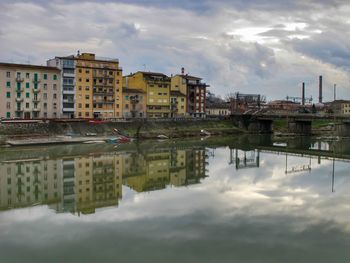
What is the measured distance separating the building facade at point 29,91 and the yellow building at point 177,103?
26.7 m

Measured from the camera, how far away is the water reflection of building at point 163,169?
32.2 meters

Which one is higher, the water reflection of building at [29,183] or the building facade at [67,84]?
the building facade at [67,84]

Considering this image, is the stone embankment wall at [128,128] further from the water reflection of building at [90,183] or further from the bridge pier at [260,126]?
the water reflection of building at [90,183]

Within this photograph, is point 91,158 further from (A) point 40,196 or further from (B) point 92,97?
(B) point 92,97

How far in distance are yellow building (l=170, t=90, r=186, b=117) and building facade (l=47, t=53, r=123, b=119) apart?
46.3ft

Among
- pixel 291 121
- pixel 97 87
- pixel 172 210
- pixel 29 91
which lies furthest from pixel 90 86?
pixel 172 210

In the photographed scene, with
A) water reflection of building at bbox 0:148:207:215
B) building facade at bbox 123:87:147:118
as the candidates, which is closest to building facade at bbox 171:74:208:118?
building facade at bbox 123:87:147:118

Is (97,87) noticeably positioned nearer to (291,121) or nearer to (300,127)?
(291,121)

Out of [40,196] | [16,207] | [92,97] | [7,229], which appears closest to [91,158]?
→ [40,196]

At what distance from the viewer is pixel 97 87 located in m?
78.4

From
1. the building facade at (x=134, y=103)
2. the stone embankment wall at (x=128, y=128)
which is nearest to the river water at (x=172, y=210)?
the stone embankment wall at (x=128, y=128)

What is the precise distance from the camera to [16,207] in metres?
23.7

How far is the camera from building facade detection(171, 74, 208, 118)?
318ft

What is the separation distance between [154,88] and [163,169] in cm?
5054
